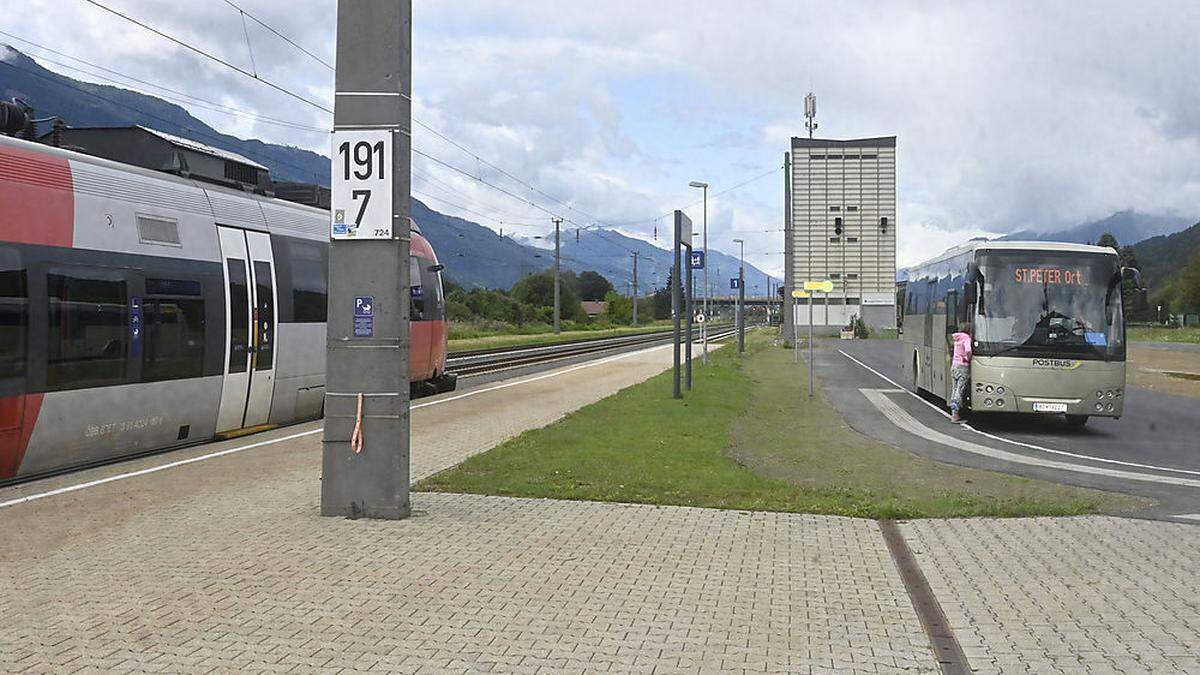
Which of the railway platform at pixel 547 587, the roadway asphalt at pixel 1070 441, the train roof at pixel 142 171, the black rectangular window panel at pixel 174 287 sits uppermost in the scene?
the train roof at pixel 142 171

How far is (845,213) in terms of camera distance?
58.8m

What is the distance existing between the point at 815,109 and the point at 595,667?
205 ft

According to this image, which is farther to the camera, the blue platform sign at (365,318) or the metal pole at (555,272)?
the metal pole at (555,272)

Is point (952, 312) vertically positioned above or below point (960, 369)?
above

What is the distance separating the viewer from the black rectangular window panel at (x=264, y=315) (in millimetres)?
13664

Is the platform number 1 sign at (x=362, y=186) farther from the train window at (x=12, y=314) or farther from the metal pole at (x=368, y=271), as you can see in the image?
the train window at (x=12, y=314)

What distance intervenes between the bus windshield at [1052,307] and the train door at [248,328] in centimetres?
1113

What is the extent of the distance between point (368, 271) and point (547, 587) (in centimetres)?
333

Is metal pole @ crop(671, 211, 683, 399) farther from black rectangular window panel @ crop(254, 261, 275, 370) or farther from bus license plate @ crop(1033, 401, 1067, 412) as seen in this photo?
black rectangular window panel @ crop(254, 261, 275, 370)

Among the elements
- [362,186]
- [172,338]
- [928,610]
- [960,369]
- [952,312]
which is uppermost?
[362,186]

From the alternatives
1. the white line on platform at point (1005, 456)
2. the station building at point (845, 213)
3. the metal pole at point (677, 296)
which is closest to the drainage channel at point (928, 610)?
the white line on platform at point (1005, 456)

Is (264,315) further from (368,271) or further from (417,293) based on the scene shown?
(417,293)

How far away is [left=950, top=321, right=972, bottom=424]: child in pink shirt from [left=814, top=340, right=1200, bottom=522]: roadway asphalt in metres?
0.38

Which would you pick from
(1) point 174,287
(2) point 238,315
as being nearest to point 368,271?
(1) point 174,287
